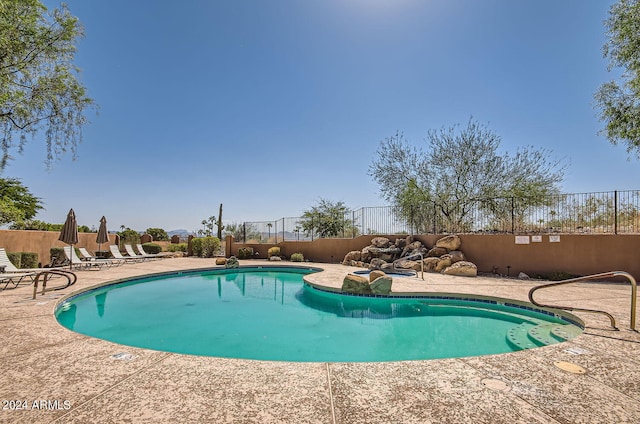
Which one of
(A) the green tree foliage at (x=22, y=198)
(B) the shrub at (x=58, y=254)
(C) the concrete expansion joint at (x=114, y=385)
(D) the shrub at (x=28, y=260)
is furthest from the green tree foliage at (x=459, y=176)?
(A) the green tree foliage at (x=22, y=198)

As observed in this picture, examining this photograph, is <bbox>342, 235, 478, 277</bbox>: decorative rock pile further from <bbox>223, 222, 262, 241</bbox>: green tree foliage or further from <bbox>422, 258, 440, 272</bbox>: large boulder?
<bbox>223, 222, 262, 241</bbox>: green tree foliage

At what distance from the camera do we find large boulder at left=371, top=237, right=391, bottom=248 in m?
12.8

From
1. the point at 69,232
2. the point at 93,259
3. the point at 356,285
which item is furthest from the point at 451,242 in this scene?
the point at 93,259

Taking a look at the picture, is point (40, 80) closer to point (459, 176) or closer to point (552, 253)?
point (459, 176)

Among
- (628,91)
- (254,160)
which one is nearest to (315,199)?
(254,160)

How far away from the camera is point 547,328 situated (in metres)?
4.95

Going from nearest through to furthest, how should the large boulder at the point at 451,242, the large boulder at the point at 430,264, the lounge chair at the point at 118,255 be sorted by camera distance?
the large boulder at the point at 430,264, the large boulder at the point at 451,242, the lounge chair at the point at 118,255

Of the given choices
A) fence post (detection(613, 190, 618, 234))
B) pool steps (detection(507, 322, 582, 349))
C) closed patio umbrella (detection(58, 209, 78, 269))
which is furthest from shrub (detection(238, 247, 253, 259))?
fence post (detection(613, 190, 618, 234))

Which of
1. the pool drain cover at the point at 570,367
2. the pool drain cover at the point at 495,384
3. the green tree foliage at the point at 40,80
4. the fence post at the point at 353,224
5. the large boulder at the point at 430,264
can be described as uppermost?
the green tree foliage at the point at 40,80

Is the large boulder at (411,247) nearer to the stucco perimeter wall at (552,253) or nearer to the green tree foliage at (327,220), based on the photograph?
the stucco perimeter wall at (552,253)

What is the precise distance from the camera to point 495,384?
240 centimetres

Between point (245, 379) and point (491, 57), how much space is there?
39.4 ft

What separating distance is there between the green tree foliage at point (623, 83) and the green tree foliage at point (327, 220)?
10663 millimetres

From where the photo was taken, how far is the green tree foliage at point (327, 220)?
17500 mm
